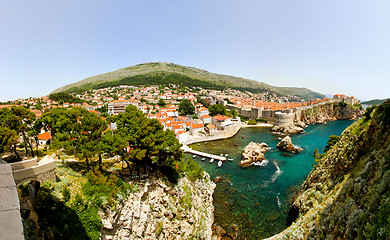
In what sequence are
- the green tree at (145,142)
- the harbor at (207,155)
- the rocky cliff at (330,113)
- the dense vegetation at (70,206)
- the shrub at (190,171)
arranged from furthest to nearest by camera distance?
the rocky cliff at (330,113)
the harbor at (207,155)
the shrub at (190,171)
the green tree at (145,142)
the dense vegetation at (70,206)

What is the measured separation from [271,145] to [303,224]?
85.5ft

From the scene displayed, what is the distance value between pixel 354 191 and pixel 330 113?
73.2 m

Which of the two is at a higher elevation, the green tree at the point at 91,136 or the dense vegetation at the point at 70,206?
the green tree at the point at 91,136

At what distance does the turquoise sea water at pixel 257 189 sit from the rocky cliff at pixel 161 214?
2087 mm

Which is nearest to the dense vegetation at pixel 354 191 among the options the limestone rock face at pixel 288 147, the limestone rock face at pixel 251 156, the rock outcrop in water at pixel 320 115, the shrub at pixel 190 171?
the shrub at pixel 190 171

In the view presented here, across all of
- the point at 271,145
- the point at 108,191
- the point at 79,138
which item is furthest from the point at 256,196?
the point at 271,145

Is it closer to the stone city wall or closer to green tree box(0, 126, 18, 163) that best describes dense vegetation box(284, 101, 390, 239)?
the stone city wall

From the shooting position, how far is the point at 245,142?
1447 inches

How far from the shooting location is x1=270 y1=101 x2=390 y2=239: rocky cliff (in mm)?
5715

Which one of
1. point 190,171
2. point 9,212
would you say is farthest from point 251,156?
point 9,212

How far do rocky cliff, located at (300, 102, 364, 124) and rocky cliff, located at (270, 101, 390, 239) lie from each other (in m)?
54.0

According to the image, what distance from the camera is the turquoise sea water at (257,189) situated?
45.8ft

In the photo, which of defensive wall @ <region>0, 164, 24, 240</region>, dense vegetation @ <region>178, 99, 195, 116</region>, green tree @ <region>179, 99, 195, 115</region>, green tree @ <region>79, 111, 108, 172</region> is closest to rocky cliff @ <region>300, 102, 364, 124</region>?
green tree @ <region>179, 99, 195, 115</region>

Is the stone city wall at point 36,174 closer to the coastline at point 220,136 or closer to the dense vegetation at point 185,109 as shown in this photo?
the coastline at point 220,136
